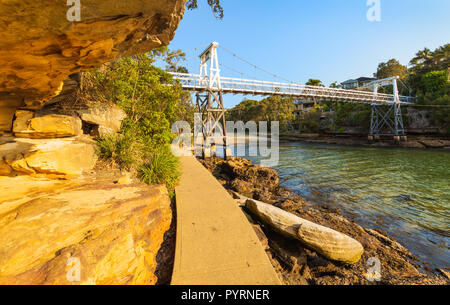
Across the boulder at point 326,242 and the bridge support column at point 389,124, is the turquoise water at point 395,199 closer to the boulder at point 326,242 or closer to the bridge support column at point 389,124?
the boulder at point 326,242

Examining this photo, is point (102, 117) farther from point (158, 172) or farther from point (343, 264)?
point (343, 264)

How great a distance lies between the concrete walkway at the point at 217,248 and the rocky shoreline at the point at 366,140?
1343 inches

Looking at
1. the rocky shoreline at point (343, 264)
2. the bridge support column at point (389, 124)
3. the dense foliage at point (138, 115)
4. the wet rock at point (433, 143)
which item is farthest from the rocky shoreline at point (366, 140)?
the dense foliage at point (138, 115)

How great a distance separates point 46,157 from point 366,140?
41.5 metres

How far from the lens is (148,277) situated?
2.58 metres

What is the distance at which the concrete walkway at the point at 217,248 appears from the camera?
236 centimetres

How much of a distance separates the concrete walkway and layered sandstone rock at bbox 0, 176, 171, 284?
0.57 meters

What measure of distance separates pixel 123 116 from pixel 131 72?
178 cm

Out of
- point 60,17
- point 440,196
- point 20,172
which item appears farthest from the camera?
point 440,196

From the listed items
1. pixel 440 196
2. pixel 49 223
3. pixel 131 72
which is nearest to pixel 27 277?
pixel 49 223

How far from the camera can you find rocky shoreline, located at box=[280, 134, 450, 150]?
2330 centimetres

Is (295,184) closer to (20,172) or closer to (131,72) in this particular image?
(131,72)

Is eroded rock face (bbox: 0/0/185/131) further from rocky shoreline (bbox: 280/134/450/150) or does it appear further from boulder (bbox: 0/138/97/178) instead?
rocky shoreline (bbox: 280/134/450/150)
